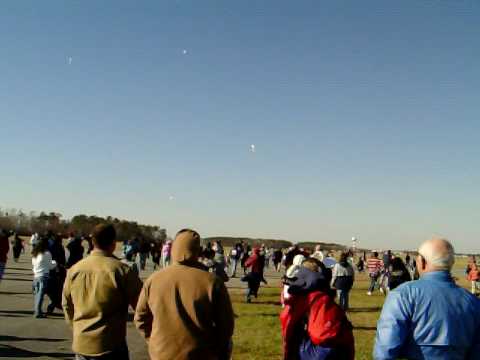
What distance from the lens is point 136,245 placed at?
2706 centimetres

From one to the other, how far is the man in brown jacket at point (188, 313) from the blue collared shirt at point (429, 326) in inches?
46.3

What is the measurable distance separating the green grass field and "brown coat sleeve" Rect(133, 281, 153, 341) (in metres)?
4.87

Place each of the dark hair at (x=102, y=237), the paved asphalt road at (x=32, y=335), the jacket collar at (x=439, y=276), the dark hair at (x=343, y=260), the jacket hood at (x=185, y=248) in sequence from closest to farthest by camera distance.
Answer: the jacket collar at (x=439, y=276) < the jacket hood at (x=185, y=248) < the dark hair at (x=102, y=237) < the paved asphalt road at (x=32, y=335) < the dark hair at (x=343, y=260)

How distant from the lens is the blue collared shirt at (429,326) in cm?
345

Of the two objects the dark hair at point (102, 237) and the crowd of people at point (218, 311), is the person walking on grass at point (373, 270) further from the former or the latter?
the dark hair at point (102, 237)

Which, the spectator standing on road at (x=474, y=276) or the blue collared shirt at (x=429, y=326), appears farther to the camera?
the spectator standing on road at (x=474, y=276)

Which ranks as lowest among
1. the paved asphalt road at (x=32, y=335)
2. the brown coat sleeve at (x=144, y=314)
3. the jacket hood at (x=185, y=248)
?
the paved asphalt road at (x=32, y=335)

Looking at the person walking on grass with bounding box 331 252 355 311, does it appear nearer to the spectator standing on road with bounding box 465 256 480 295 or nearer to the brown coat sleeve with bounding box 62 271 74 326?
the spectator standing on road with bounding box 465 256 480 295

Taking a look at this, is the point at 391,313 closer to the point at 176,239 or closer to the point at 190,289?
the point at 190,289

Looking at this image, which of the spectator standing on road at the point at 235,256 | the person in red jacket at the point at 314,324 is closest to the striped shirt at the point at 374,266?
the spectator standing on road at the point at 235,256

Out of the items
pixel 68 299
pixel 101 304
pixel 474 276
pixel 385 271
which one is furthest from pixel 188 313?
pixel 474 276

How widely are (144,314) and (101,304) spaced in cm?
48

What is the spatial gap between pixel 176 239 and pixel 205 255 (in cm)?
1021

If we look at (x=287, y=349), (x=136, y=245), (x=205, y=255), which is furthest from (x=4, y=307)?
(x=136, y=245)
